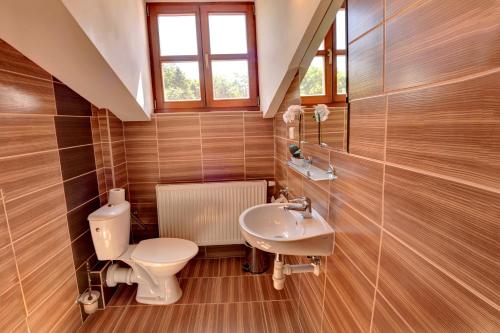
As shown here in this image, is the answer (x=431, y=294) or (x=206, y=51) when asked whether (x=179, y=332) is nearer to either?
(x=431, y=294)

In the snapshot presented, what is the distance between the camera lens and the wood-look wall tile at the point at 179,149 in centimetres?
252

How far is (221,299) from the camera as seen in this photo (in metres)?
2.11

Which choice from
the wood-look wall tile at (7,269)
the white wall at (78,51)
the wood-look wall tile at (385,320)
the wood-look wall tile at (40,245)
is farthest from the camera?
the wood-look wall tile at (40,245)

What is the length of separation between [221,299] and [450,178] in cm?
197

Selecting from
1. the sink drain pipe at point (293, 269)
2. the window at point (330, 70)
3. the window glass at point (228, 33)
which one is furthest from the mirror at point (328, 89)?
the window glass at point (228, 33)

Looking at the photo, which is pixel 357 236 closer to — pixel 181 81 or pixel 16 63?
pixel 16 63

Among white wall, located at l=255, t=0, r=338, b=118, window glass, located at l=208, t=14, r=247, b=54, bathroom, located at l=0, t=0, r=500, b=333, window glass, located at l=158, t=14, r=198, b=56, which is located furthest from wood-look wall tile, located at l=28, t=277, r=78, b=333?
window glass, located at l=208, t=14, r=247, b=54

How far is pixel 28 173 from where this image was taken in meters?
1.43

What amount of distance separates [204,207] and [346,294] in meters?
1.63

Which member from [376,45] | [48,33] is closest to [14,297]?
[48,33]

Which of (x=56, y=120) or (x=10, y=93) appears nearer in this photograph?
(x=10, y=93)

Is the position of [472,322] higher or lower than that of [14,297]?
higher

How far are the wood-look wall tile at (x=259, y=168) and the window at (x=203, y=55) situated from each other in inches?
22.2

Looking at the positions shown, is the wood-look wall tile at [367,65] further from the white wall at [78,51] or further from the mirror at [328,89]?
the white wall at [78,51]
